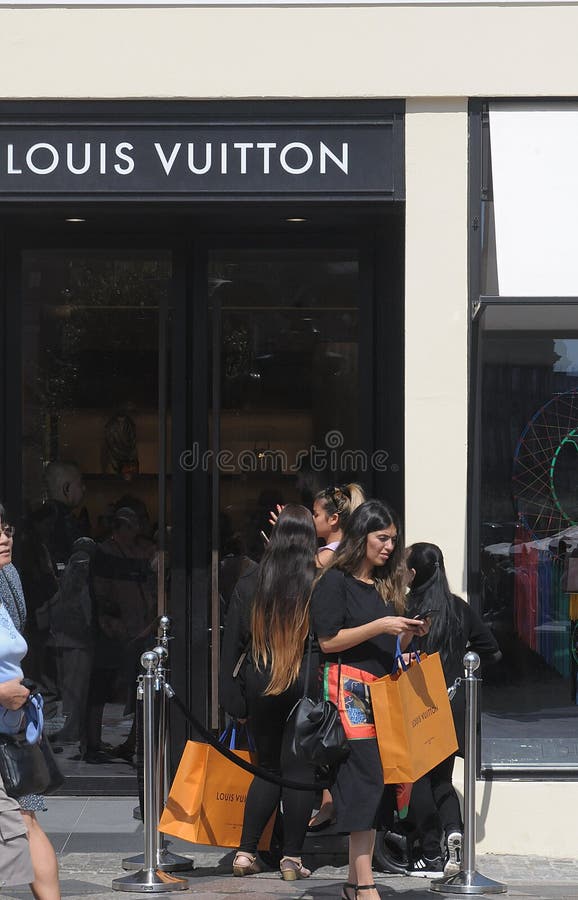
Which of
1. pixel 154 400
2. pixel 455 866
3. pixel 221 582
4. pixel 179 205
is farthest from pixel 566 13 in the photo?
pixel 455 866

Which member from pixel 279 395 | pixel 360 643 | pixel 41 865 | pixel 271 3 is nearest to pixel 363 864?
pixel 360 643

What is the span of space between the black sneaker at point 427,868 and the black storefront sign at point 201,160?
3867mm

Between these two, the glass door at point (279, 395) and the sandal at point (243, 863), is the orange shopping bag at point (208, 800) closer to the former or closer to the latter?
the sandal at point (243, 863)

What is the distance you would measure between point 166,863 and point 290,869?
27.0 inches

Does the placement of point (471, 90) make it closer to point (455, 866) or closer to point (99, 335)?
point (99, 335)

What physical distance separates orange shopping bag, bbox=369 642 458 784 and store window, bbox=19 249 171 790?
9.68ft

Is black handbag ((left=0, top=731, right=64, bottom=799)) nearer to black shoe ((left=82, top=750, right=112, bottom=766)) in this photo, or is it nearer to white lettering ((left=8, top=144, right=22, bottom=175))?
black shoe ((left=82, top=750, right=112, bottom=766))

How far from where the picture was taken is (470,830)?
23.1 ft

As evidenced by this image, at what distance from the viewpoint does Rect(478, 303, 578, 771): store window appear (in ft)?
27.5

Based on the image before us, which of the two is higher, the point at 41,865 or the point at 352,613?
the point at 352,613

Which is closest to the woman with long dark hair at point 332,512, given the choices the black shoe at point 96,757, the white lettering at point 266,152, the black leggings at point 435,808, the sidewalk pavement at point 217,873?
the black leggings at point 435,808

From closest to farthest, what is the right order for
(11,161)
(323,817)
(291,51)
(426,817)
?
(426,817) < (323,817) < (291,51) < (11,161)

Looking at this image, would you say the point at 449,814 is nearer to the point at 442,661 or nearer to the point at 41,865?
the point at 442,661

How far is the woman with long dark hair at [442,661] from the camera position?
7.28m
